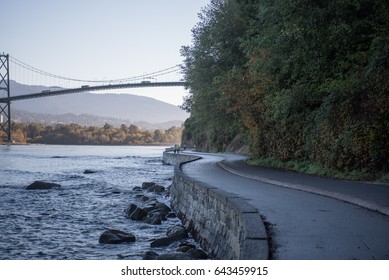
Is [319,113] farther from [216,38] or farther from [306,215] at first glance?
[216,38]

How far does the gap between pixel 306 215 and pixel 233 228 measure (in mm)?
1521

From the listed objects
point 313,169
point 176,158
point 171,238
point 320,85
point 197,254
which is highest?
point 320,85

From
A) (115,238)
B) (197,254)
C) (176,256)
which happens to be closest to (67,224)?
(115,238)

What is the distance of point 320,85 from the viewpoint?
16.5 meters

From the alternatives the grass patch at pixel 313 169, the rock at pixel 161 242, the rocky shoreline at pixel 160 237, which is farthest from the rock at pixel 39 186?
the rock at pixel 161 242

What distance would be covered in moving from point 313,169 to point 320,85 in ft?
11.3

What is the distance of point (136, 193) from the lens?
2147cm

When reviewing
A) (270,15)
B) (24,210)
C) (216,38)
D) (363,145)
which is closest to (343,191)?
(363,145)

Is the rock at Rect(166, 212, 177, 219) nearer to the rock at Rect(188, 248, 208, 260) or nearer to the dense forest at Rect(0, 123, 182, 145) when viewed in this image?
the rock at Rect(188, 248, 208, 260)

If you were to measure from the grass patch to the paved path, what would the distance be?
0.80 m

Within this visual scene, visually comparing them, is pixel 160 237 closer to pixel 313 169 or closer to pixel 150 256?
pixel 150 256

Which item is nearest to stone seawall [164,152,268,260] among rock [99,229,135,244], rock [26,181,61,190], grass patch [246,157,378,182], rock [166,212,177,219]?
rock [166,212,177,219]

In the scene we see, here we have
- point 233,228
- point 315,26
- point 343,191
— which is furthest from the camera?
point 315,26

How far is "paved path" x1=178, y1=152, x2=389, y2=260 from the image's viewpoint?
563cm
